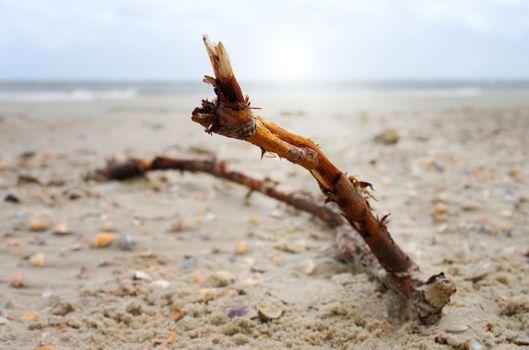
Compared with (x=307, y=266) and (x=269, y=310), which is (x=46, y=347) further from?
(x=307, y=266)

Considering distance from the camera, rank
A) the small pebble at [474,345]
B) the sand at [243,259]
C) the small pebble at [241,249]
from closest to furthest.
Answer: the small pebble at [474,345] → the sand at [243,259] → the small pebble at [241,249]

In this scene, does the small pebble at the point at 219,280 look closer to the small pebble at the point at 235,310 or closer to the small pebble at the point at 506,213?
the small pebble at the point at 235,310

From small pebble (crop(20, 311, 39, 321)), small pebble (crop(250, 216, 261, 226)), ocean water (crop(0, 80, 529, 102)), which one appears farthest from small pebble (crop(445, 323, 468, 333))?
ocean water (crop(0, 80, 529, 102))

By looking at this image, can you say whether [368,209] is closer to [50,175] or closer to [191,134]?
[50,175]

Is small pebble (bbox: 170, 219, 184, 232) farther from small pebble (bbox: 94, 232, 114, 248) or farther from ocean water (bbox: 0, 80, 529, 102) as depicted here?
ocean water (bbox: 0, 80, 529, 102)

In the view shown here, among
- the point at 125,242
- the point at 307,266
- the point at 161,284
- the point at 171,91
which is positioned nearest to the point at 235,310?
the point at 161,284

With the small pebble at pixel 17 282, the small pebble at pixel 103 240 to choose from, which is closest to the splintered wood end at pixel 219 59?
the small pebble at pixel 17 282
